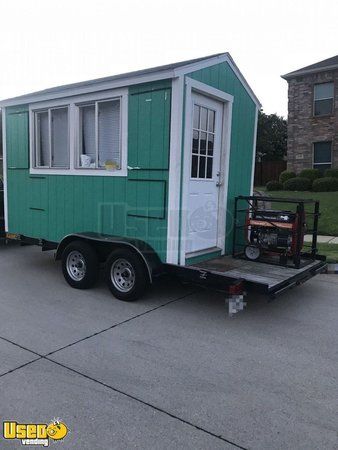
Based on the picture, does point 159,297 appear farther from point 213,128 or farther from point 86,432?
point 86,432

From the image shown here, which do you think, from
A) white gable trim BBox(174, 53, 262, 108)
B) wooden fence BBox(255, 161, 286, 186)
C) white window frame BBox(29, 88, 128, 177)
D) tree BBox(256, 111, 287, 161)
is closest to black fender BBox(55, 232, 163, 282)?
white window frame BBox(29, 88, 128, 177)

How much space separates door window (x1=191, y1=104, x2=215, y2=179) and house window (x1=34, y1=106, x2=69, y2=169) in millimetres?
2192

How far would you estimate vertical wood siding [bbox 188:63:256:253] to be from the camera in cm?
601

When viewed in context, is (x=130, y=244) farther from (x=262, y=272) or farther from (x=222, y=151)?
(x=222, y=151)

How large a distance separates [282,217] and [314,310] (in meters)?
1.37

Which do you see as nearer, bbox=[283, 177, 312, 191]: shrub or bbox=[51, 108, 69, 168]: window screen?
bbox=[51, 108, 69, 168]: window screen

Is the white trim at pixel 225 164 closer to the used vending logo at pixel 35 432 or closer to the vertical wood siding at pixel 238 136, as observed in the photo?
the vertical wood siding at pixel 238 136

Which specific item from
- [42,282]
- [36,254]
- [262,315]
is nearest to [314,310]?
[262,315]

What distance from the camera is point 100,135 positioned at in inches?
240

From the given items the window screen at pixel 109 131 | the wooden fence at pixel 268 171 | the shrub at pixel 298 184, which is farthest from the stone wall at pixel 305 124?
the window screen at pixel 109 131

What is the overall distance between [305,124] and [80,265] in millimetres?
18560

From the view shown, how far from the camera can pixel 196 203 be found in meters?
5.82

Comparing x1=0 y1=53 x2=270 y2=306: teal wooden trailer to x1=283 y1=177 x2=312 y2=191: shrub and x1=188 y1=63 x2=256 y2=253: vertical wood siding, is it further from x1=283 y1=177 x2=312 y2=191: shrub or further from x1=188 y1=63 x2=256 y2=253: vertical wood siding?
x1=283 y1=177 x2=312 y2=191: shrub

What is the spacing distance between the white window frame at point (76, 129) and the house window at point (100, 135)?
6 centimetres
